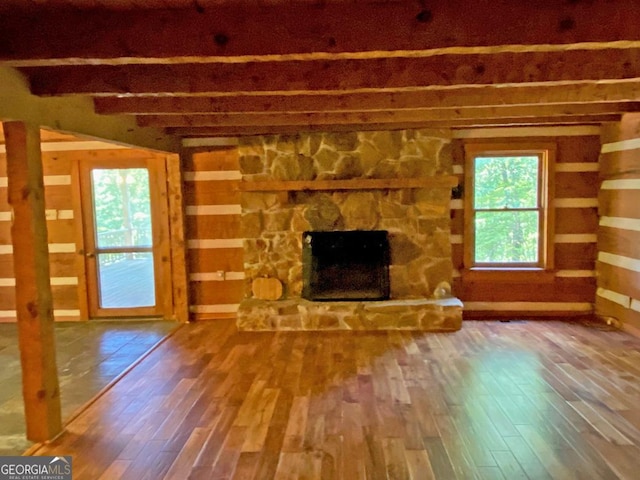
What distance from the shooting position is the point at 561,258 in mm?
5855

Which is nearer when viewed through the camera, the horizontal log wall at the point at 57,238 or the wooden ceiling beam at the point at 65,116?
the wooden ceiling beam at the point at 65,116

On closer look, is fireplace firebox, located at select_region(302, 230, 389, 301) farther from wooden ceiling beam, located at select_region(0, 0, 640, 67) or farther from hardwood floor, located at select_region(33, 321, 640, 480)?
wooden ceiling beam, located at select_region(0, 0, 640, 67)

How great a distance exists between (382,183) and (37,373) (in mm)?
3746

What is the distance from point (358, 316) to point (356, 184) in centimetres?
145

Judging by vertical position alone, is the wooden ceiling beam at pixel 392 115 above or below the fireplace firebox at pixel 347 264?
above

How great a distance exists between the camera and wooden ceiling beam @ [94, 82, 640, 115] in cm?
381

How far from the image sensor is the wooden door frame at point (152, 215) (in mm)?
5926

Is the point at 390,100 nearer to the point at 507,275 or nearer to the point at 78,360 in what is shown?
the point at 507,275

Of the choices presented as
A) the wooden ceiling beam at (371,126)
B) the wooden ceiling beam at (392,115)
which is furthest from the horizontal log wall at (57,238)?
the wooden ceiling beam at (392,115)

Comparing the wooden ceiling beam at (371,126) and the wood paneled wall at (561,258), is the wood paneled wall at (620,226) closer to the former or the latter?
the wood paneled wall at (561,258)

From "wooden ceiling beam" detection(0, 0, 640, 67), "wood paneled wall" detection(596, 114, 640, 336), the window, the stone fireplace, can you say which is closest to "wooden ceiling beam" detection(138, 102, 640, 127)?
"wood paneled wall" detection(596, 114, 640, 336)

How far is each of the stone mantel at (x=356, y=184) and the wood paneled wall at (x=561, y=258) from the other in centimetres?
41

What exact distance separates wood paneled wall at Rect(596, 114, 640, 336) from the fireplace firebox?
2421mm

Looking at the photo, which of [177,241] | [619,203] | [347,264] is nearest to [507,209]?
[619,203]
